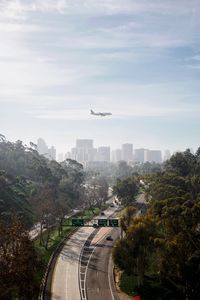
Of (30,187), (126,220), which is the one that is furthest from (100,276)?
(30,187)

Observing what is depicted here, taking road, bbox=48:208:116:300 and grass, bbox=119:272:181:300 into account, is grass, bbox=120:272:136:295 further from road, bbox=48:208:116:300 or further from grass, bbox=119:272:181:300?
road, bbox=48:208:116:300

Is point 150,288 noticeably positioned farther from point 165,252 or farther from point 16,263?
point 16,263

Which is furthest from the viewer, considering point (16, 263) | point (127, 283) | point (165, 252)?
point (127, 283)

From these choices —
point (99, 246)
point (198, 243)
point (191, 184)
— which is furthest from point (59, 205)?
point (198, 243)

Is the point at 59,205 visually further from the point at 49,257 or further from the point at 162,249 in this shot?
the point at 162,249

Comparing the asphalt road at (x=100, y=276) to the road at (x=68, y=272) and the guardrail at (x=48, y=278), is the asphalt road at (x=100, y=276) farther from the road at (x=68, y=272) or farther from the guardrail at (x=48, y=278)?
the guardrail at (x=48, y=278)

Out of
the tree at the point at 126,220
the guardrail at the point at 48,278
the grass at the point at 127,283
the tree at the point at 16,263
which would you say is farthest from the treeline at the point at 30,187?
the tree at the point at 16,263

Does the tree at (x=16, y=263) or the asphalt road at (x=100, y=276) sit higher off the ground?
Answer: the tree at (x=16, y=263)
